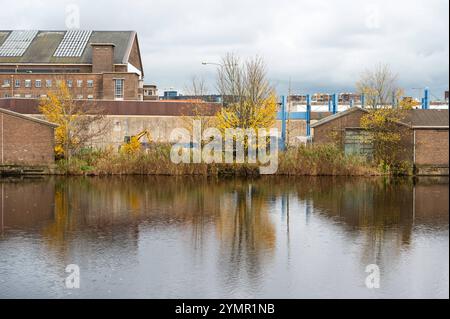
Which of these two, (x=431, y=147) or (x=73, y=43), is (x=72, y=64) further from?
(x=431, y=147)

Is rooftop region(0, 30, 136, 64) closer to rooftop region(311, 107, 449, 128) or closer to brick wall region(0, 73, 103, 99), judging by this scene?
brick wall region(0, 73, 103, 99)

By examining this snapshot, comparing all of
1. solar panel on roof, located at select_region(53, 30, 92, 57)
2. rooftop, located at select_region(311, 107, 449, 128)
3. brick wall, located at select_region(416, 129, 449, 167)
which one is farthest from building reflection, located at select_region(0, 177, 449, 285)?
solar panel on roof, located at select_region(53, 30, 92, 57)

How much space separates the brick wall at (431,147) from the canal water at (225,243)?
1029cm

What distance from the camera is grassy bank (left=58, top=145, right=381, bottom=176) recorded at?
37.6m

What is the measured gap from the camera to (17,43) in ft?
239

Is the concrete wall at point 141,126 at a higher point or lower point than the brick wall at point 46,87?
lower

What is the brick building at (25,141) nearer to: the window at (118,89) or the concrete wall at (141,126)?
the concrete wall at (141,126)

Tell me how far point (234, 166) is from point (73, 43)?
41417mm

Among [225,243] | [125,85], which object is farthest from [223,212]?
[125,85]

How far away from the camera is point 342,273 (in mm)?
12680

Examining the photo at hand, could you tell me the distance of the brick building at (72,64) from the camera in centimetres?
6525

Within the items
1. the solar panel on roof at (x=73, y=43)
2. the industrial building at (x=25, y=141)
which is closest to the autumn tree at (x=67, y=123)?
the industrial building at (x=25, y=141)

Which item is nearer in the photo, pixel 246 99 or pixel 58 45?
pixel 246 99
